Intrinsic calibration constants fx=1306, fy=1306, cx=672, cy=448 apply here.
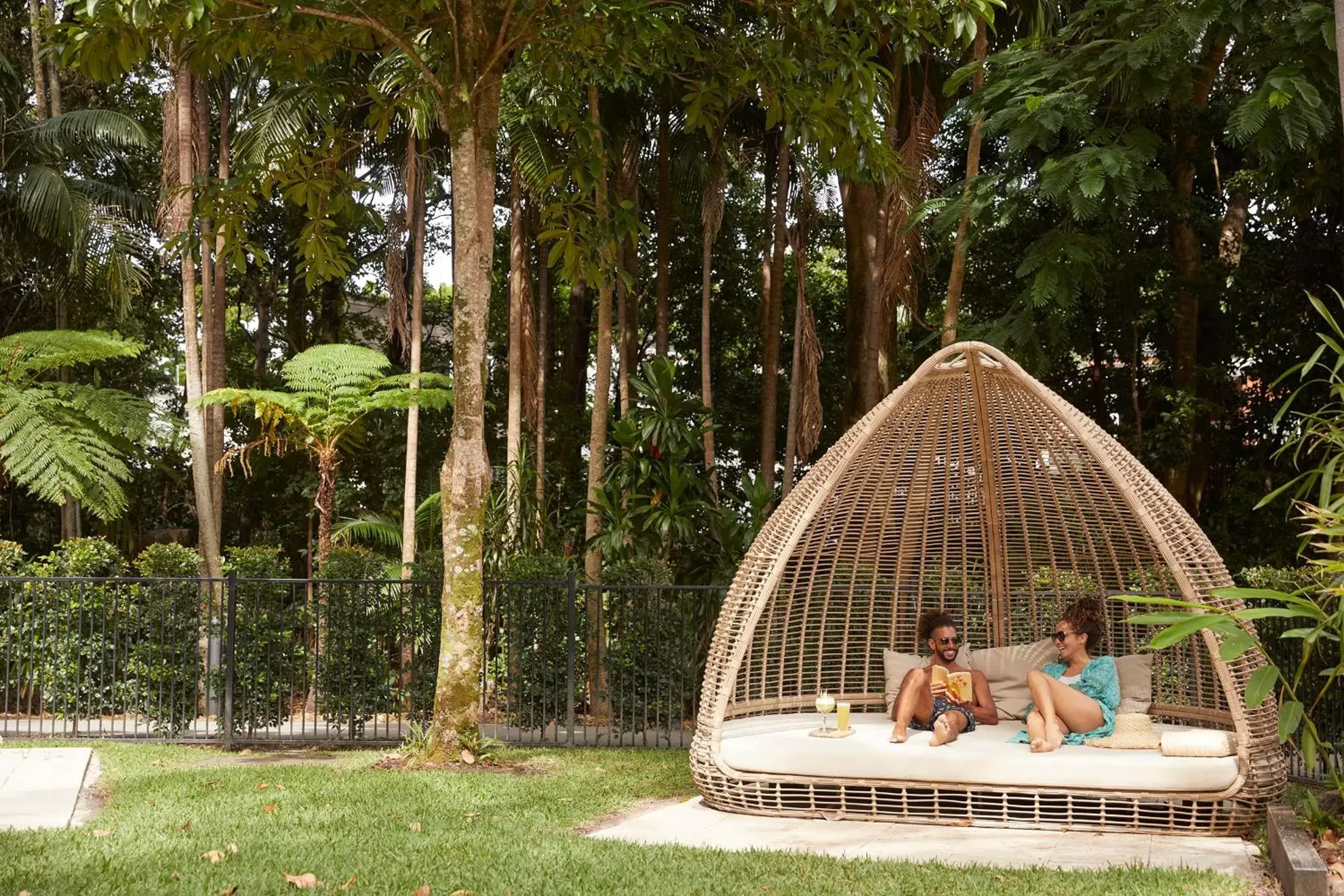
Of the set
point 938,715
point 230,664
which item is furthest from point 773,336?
point 938,715

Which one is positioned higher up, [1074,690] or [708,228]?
[708,228]

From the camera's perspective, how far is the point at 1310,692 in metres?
8.73

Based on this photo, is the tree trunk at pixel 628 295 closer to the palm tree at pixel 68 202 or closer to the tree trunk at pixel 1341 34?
the palm tree at pixel 68 202

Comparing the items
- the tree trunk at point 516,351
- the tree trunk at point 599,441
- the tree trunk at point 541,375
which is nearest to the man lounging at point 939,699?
the tree trunk at point 599,441

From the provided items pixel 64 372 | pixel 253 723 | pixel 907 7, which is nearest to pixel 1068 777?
pixel 907 7

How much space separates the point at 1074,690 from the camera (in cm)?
719

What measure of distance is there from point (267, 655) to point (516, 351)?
5.18 m

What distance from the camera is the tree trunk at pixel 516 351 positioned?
13883 mm

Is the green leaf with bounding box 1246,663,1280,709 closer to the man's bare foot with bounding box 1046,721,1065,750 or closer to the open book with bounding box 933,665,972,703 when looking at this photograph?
the man's bare foot with bounding box 1046,721,1065,750

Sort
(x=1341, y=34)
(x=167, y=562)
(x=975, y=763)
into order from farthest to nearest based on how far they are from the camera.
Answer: (x=167, y=562), (x=975, y=763), (x=1341, y=34)

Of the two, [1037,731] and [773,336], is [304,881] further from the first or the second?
[773,336]

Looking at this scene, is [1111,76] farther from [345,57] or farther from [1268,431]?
[345,57]

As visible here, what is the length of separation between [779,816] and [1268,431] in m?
9.70

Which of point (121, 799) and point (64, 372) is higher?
point (64, 372)
